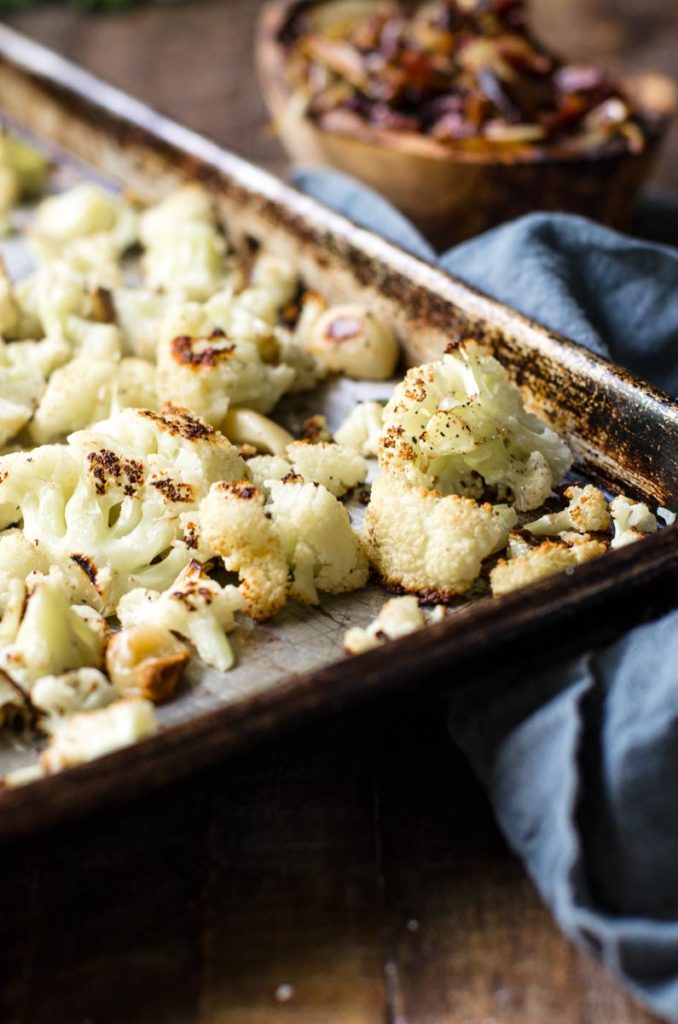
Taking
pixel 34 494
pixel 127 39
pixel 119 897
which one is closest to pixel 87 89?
pixel 34 494

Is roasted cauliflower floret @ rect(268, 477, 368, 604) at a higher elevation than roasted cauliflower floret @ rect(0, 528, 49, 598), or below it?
higher

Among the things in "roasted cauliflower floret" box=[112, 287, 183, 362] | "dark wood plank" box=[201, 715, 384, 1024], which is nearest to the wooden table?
"dark wood plank" box=[201, 715, 384, 1024]

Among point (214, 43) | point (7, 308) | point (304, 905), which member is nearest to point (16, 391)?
point (7, 308)

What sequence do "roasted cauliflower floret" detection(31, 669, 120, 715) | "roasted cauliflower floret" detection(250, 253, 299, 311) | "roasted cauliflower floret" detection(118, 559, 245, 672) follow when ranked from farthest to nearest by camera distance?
1. "roasted cauliflower floret" detection(250, 253, 299, 311)
2. "roasted cauliflower floret" detection(118, 559, 245, 672)
3. "roasted cauliflower floret" detection(31, 669, 120, 715)

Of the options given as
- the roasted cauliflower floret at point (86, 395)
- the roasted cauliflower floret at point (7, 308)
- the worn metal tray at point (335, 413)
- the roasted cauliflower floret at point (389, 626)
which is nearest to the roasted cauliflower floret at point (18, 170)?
the worn metal tray at point (335, 413)

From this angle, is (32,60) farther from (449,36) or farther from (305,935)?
A: (305,935)

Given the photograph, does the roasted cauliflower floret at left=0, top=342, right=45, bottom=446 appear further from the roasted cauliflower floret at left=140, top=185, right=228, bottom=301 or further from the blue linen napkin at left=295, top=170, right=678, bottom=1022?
the blue linen napkin at left=295, top=170, right=678, bottom=1022
